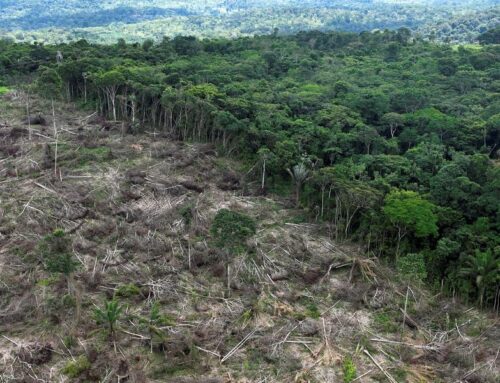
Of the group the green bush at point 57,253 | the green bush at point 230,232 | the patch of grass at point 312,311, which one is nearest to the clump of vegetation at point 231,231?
the green bush at point 230,232

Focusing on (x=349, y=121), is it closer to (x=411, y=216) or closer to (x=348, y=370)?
(x=411, y=216)

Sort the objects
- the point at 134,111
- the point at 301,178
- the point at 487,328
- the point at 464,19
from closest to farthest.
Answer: the point at 487,328
the point at 301,178
the point at 134,111
the point at 464,19

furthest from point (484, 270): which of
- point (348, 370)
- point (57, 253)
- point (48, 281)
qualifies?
point (48, 281)

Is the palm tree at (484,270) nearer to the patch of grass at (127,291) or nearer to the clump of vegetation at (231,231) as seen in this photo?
the clump of vegetation at (231,231)

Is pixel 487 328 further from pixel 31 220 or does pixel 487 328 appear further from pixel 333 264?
pixel 31 220

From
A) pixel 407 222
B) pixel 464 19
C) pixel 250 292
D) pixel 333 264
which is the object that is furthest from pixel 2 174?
pixel 464 19

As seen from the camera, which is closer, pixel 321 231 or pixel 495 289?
pixel 495 289
